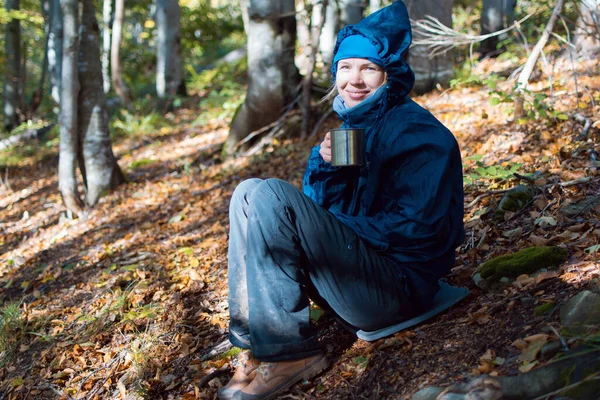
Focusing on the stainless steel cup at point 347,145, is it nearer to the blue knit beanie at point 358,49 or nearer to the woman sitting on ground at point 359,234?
the woman sitting on ground at point 359,234

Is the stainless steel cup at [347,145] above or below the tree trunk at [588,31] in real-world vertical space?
below

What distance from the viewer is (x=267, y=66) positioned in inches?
298

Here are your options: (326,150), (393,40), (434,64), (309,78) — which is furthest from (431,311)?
(434,64)

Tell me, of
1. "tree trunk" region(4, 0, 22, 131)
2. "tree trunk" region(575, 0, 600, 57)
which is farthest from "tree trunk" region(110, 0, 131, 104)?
"tree trunk" region(575, 0, 600, 57)

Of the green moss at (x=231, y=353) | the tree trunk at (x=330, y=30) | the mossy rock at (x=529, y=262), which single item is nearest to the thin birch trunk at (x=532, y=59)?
the mossy rock at (x=529, y=262)

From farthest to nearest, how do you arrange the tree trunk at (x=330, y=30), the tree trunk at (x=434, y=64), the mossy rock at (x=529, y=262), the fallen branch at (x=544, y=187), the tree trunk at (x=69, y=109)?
the tree trunk at (x=330, y=30)
the tree trunk at (x=434, y=64)
the tree trunk at (x=69, y=109)
the fallen branch at (x=544, y=187)
the mossy rock at (x=529, y=262)

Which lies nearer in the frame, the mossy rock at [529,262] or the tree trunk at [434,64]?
the mossy rock at [529,262]

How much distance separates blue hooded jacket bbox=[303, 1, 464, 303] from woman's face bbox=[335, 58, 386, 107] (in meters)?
0.06

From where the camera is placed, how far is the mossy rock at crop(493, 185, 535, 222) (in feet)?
12.4

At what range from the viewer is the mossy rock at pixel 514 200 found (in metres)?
3.78

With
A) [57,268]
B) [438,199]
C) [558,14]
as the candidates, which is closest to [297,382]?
[438,199]

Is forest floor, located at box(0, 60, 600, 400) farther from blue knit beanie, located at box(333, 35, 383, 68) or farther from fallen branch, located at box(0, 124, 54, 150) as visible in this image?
fallen branch, located at box(0, 124, 54, 150)

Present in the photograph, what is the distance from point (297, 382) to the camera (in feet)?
8.68

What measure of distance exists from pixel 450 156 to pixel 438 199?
206 mm
